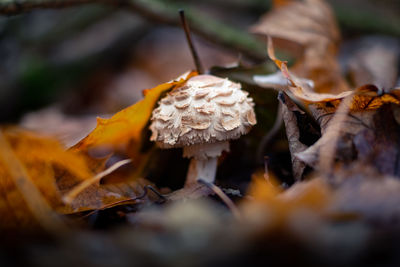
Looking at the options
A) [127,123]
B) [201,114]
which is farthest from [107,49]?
[201,114]

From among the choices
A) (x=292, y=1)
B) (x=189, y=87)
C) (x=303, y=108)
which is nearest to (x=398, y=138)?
(x=303, y=108)

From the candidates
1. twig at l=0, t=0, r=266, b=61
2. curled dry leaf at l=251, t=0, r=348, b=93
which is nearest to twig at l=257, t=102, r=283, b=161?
curled dry leaf at l=251, t=0, r=348, b=93

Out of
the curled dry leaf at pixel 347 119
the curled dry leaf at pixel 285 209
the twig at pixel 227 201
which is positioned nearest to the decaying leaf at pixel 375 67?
the curled dry leaf at pixel 347 119

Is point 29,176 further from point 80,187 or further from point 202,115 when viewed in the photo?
point 202,115

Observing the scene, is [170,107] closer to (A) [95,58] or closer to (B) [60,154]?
(B) [60,154]

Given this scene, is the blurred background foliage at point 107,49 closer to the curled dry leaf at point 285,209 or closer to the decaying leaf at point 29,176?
the decaying leaf at point 29,176

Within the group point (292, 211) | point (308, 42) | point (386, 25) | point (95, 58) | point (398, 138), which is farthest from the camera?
point (95, 58)
